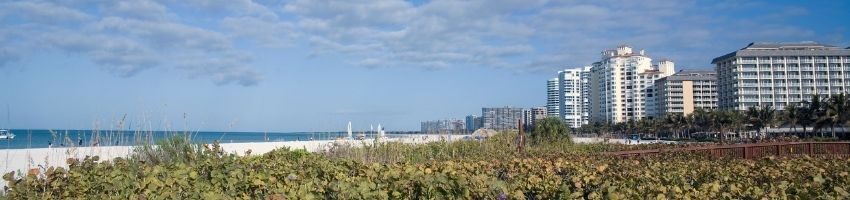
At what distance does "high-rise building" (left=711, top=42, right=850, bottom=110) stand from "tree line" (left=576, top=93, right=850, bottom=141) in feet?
53.5

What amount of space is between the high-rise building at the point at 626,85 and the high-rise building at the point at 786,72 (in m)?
24.1

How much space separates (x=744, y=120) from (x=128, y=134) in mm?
90930

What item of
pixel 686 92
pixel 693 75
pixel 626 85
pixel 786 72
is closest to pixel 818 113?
pixel 786 72

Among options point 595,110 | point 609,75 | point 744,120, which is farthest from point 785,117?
point 595,110

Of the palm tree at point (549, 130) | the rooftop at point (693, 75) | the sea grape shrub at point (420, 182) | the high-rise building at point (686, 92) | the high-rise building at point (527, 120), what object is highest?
the rooftop at point (693, 75)

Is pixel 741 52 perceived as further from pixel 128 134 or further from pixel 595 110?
pixel 128 134

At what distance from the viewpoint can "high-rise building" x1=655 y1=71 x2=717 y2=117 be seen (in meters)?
131

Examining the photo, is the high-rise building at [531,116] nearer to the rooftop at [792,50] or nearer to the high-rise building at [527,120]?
the high-rise building at [527,120]

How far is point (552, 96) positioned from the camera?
18088 cm

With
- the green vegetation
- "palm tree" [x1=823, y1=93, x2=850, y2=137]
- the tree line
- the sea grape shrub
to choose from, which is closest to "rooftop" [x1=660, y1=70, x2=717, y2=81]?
the tree line

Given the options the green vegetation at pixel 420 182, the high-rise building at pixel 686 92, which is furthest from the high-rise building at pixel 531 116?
the high-rise building at pixel 686 92

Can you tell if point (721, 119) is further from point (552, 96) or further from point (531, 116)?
point (552, 96)

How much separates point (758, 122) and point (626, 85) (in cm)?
5968

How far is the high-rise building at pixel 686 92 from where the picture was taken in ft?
430
